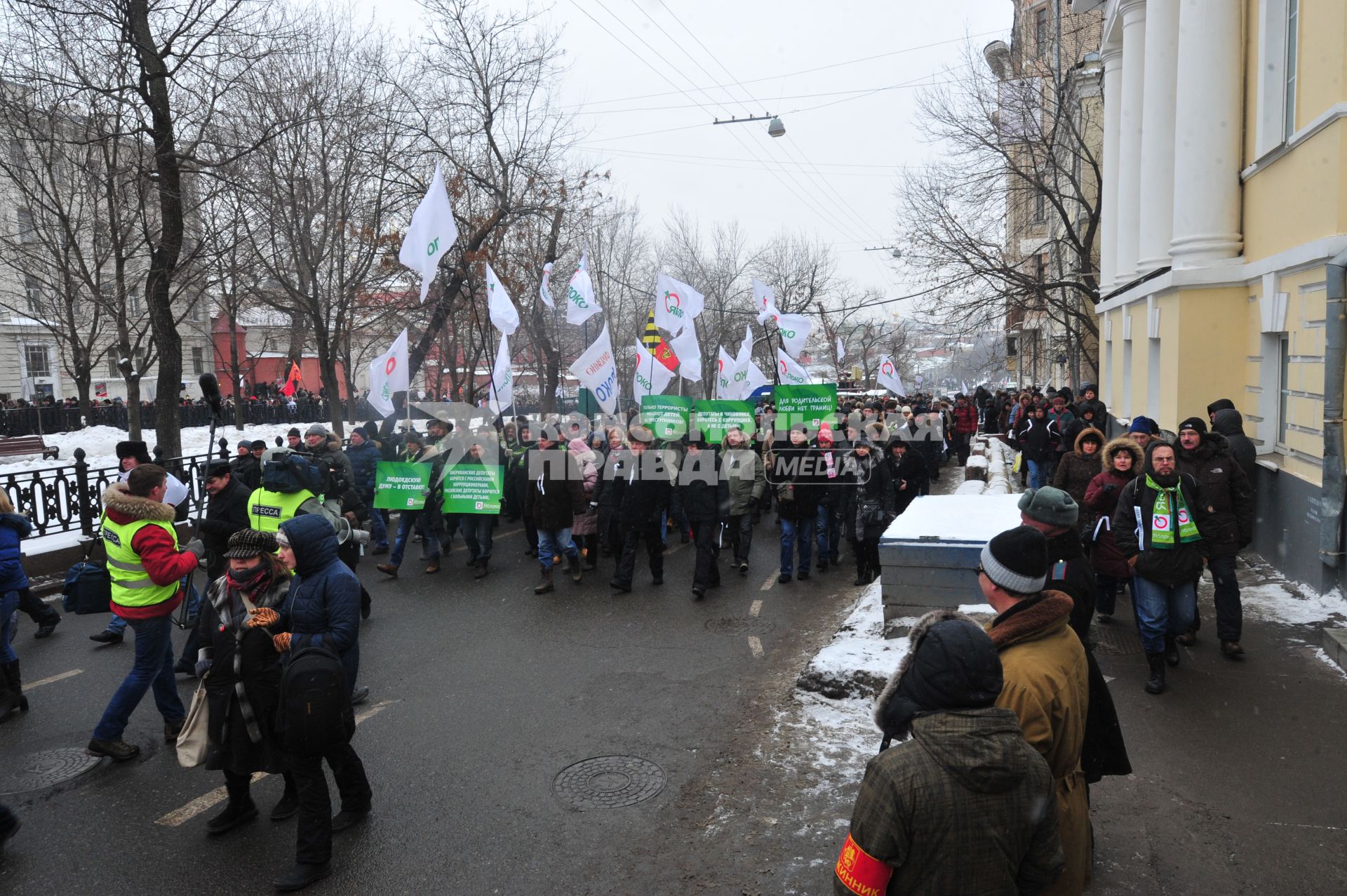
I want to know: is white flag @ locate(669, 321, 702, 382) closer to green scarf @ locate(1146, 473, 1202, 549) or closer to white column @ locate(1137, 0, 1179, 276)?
white column @ locate(1137, 0, 1179, 276)

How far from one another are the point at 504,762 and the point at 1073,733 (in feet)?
12.4

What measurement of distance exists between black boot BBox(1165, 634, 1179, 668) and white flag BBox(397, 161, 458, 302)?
9.54 metres

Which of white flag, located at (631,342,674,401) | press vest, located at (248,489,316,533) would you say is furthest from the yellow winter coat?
white flag, located at (631,342,674,401)

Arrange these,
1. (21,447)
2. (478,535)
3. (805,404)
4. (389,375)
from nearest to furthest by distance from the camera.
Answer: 1. (478,535)
2. (389,375)
3. (805,404)
4. (21,447)

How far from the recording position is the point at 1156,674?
628cm

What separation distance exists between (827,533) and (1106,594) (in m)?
3.82

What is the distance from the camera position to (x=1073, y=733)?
110 inches

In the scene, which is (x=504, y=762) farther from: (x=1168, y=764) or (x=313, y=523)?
(x=1168, y=764)

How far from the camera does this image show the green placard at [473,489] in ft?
36.5

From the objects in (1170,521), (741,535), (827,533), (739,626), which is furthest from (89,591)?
(1170,521)

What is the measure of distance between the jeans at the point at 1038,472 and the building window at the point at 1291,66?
6.25m

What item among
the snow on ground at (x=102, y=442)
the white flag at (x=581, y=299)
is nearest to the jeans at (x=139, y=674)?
the white flag at (x=581, y=299)

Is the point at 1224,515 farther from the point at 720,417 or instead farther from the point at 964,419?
the point at 964,419

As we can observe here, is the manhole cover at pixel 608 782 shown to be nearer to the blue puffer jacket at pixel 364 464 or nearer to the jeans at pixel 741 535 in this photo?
the jeans at pixel 741 535
